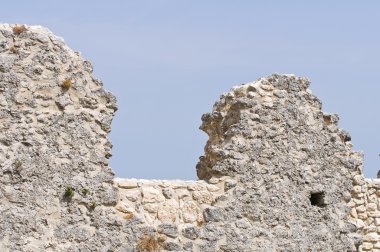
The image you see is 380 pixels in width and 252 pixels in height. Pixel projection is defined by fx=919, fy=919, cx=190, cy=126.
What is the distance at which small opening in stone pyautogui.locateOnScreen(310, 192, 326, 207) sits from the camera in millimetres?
11707

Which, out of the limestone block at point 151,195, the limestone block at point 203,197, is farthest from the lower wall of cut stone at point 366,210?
the limestone block at point 151,195

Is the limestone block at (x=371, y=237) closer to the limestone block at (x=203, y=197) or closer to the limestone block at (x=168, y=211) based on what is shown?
the limestone block at (x=203, y=197)

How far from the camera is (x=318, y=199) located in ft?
38.5

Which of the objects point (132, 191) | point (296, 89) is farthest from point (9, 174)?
point (296, 89)

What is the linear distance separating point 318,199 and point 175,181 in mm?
2140

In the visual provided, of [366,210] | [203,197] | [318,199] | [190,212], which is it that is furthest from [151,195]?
[366,210]

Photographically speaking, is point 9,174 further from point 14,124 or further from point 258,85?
point 258,85

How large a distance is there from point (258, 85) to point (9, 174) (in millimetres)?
3457

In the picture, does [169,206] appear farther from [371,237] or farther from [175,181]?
[371,237]

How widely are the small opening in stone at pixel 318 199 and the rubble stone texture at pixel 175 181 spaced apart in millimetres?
40

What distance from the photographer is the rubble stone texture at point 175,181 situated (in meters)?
9.73

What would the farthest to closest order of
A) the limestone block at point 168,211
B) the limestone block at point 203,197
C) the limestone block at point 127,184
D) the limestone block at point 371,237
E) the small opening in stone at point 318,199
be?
1. the limestone block at point 371,237
2. the small opening in stone at point 318,199
3. the limestone block at point 203,197
4. the limestone block at point 168,211
5. the limestone block at point 127,184

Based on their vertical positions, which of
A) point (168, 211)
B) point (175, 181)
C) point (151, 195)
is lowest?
point (168, 211)

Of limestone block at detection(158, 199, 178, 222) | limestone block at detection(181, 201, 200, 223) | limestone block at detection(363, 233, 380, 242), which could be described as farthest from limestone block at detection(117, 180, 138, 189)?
limestone block at detection(363, 233, 380, 242)
